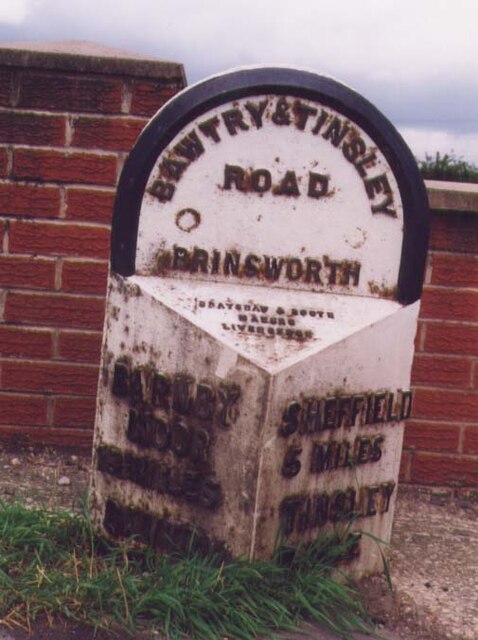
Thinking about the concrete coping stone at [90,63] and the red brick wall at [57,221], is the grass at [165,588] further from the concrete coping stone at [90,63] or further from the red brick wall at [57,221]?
the concrete coping stone at [90,63]

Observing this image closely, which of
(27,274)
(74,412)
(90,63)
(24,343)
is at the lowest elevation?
(74,412)

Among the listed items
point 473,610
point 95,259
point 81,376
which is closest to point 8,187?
point 95,259

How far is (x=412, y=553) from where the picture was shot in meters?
2.89

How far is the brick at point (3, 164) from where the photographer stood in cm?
331

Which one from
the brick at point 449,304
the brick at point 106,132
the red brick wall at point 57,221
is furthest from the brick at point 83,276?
the brick at point 449,304

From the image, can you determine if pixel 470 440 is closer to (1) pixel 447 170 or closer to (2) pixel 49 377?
(2) pixel 49 377

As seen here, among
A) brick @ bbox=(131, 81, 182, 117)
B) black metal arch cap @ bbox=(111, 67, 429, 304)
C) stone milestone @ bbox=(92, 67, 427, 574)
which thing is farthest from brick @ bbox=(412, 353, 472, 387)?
brick @ bbox=(131, 81, 182, 117)

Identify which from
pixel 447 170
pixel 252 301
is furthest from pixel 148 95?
pixel 447 170

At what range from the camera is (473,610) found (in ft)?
8.33

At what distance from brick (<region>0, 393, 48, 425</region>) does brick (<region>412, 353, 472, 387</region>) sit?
1.40m

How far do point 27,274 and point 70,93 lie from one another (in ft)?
2.20

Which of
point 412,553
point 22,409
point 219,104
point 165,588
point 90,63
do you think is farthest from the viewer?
point 22,409

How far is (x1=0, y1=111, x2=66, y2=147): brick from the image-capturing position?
3.30m

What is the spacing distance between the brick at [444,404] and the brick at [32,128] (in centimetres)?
162
